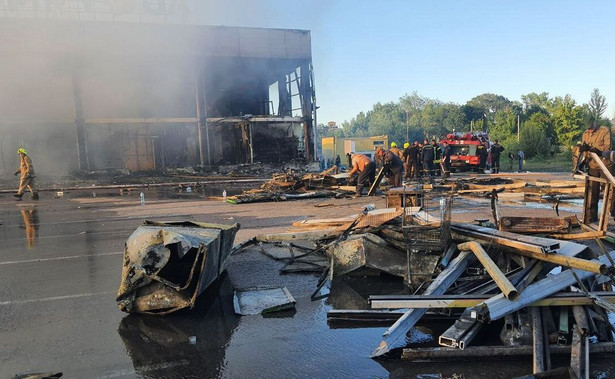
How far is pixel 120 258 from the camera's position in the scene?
6699 millimetres

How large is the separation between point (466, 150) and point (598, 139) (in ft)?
58.5

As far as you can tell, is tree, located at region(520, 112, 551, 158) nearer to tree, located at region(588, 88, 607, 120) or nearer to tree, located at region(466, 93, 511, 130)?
tree, located at region(588, 88, 607, 120)

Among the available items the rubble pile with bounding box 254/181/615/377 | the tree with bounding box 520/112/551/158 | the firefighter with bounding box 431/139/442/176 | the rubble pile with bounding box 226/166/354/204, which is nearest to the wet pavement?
the rubble pile with bounding box 254/181/615/377

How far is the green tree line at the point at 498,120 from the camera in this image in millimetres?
39000

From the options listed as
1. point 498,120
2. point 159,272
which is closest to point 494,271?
point 159,272

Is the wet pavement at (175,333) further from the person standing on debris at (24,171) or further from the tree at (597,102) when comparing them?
the tree at (597,102)

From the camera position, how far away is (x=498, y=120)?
55625 millimetres

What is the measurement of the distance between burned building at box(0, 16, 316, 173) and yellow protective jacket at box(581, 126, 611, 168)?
20088 millimetres

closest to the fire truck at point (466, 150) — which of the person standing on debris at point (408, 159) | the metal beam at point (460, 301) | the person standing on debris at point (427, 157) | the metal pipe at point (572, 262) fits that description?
the person standing on debris at point (427, 157)

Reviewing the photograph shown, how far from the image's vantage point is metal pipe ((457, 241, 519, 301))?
137 inches

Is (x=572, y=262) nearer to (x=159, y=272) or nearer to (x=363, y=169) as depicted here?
(x=159, y=272)

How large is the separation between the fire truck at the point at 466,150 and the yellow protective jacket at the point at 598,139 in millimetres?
17244

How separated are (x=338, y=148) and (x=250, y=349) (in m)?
35.3

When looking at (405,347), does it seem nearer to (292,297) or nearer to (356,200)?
(292,297)
